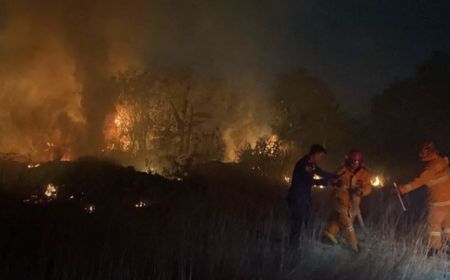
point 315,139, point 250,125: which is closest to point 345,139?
point 315,139

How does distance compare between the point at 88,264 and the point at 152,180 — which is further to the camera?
the point at 152,180

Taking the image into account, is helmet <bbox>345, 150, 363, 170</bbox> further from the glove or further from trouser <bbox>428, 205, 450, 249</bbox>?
trouser <bbox>428, 205, 450, 249</bbox>

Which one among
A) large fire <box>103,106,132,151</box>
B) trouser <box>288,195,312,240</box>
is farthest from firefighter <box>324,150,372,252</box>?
large fire <box>103,106,132,151</box>

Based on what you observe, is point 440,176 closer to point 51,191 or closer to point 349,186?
point 349,186

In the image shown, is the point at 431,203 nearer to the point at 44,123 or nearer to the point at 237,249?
the point at 237,249

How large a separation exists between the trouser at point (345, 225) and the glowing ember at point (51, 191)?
7.78 metres

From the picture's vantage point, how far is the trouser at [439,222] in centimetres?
796

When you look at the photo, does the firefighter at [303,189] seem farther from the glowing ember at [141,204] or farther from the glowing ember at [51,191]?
the glowing ember at [51,191]

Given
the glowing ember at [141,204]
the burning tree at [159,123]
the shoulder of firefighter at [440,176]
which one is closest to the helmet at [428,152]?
the shoulder of firefighter at [440,176]

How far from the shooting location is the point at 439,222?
8039 millimetres

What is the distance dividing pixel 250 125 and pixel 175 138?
8913 millimetres

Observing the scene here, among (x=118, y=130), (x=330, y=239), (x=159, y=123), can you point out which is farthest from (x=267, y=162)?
(x=330, y=239)

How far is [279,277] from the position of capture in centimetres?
573

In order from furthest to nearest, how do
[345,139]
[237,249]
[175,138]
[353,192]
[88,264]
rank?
[345,139] < [175,138] < [353,192] < [237,249] < [88,264]
